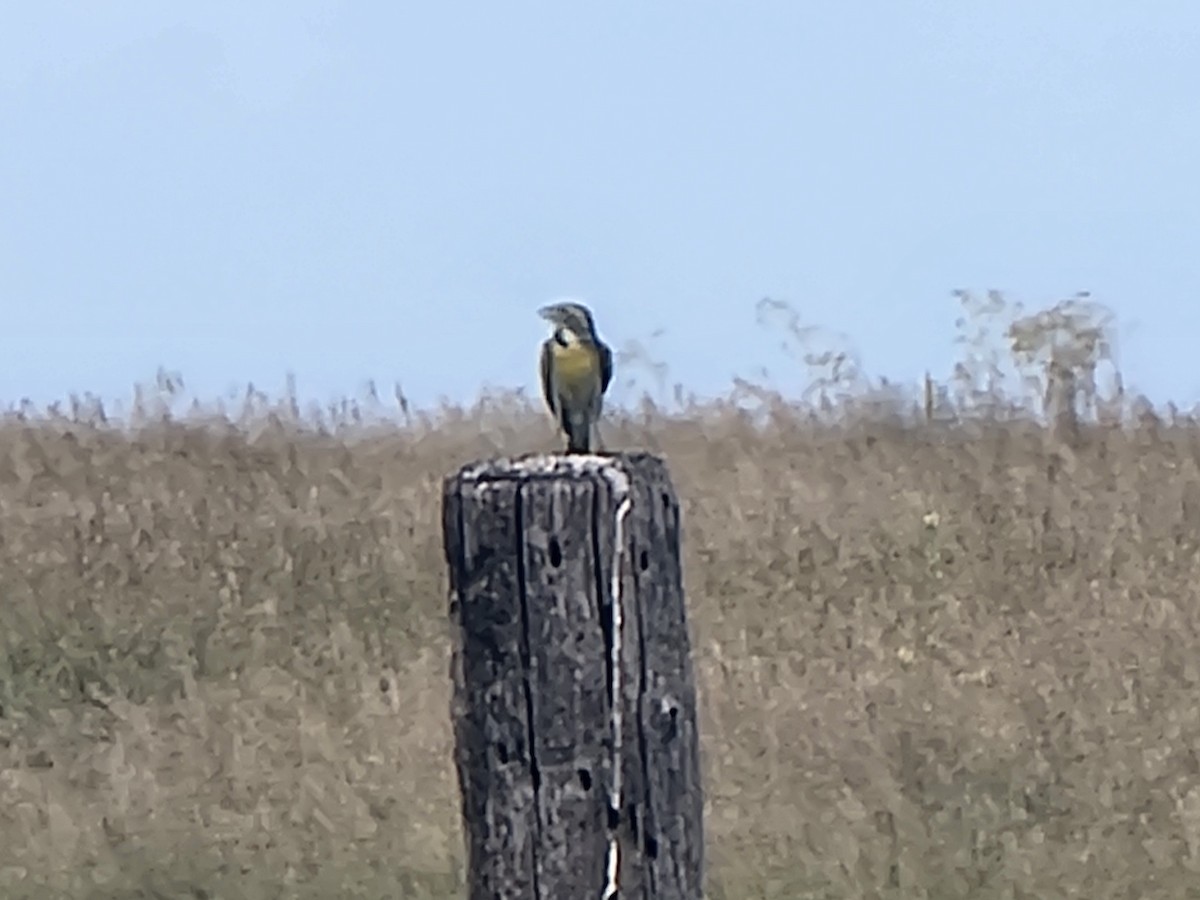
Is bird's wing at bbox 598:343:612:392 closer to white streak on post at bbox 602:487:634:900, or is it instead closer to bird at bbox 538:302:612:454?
bird at bbox 538:302:612:454

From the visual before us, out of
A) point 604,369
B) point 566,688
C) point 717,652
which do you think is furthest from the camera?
point 717,652

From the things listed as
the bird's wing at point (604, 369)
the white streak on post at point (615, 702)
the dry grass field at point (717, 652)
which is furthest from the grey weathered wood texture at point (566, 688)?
the dry grass field at point (717, 652)

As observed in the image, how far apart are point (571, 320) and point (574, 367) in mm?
111

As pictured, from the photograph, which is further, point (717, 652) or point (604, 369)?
point (717, 652)

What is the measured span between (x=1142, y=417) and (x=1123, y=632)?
3134 millimetres

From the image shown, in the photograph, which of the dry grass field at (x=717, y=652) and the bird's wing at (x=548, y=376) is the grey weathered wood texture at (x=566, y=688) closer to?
the bird's wing at (x=548, y=376)

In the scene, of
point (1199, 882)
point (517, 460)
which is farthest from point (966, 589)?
point (517, 460)

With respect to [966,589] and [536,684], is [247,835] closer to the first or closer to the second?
[966,589]

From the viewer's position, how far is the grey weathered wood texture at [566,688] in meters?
2.40

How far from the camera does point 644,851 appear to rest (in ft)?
7.95

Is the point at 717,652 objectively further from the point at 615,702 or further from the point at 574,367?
the point at 615,702

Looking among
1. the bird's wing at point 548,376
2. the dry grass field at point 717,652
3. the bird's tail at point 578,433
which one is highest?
the bird's wing at point 548,376

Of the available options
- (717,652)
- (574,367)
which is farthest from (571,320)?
(717,652)

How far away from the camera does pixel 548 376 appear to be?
4559mm
